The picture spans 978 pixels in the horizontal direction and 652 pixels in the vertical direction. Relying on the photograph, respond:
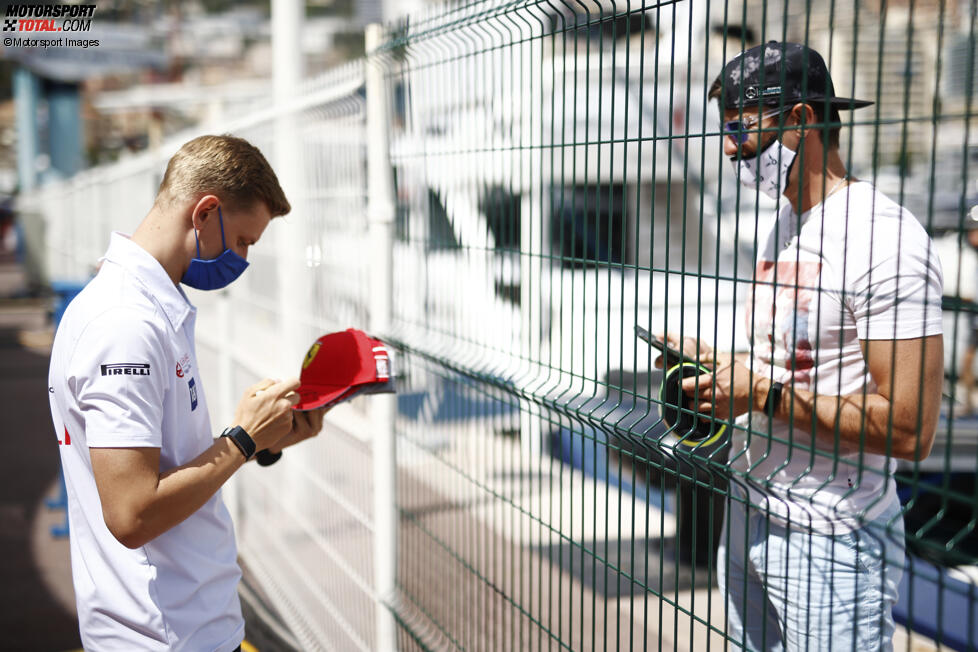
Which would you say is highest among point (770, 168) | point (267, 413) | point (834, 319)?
point (770, 168)

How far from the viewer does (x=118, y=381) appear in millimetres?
1979

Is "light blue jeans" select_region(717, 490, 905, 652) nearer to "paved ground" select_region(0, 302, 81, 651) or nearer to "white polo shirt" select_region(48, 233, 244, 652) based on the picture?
"white polo shirt" select_region(48, 233, 244, 652)

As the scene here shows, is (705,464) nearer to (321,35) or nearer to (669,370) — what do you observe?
(669,370)

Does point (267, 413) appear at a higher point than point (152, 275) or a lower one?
lower

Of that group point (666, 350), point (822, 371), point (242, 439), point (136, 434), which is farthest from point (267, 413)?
point (822, 371)

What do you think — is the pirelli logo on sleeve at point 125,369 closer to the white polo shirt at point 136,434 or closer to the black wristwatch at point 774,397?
the white polo shirt at point 136,434

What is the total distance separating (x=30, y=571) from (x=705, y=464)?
5245mm

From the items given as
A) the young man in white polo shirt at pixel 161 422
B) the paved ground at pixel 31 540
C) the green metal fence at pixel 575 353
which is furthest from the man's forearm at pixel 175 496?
the paved ground at pixel 31 540

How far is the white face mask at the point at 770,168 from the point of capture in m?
2.04

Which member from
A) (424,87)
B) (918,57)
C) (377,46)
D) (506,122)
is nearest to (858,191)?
(918,57)

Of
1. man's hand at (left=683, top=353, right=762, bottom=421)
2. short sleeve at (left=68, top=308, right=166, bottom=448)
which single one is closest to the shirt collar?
short sleeve at (left=68, top=308, right=166, bottom=448)

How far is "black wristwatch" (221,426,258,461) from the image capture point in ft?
Result: 7.47

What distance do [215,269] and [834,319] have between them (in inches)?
58.7

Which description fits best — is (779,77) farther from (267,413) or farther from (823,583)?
(267,413)
